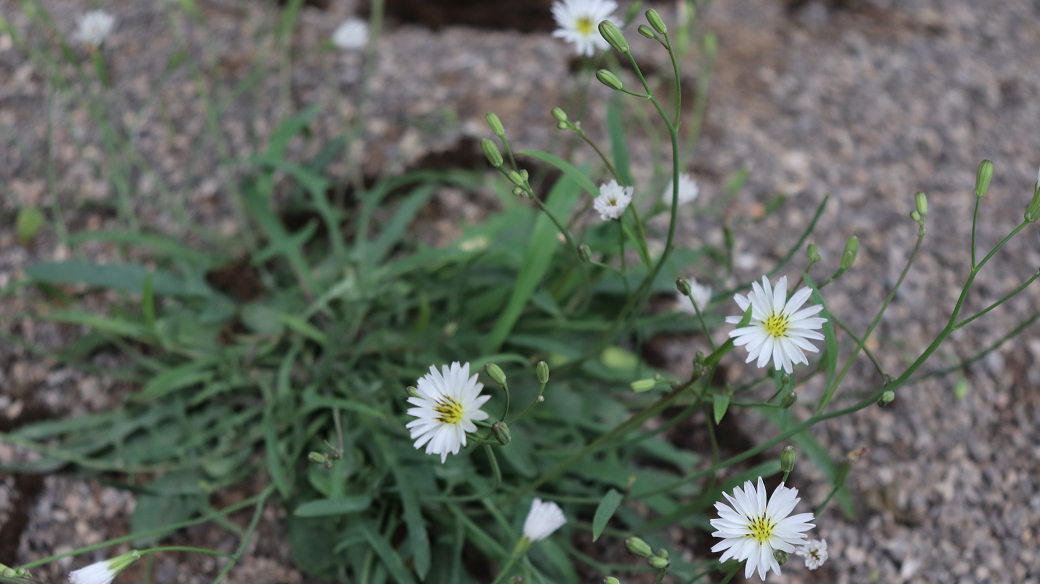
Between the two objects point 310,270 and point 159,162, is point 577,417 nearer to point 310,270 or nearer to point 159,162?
point 310,270

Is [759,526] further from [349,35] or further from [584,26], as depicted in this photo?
[349,35]

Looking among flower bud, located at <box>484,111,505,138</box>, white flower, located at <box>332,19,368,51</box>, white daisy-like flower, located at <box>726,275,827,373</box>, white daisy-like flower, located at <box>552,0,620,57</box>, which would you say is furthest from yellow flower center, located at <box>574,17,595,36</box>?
white flower, located at <box>332,19,368,51</box>

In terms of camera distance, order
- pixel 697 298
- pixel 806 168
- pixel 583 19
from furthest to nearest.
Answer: pixel 806 168 → pixel 697 298 → pixel 583 19

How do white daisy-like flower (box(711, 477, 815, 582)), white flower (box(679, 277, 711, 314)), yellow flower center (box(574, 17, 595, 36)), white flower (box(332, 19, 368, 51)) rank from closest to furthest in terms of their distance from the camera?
white daisy-like flower (box(711, 477, 815, 582)) → yellow flower center (box(574, 17, 595, 36)) → white flower (box(679, 277, 711, 314)) → white flower (box(332, 19, 368, 51))

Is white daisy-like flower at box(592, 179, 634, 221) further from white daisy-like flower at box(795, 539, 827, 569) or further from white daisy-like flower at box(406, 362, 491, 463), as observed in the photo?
white daisy-like flower at box(795, 539, 827, 569)

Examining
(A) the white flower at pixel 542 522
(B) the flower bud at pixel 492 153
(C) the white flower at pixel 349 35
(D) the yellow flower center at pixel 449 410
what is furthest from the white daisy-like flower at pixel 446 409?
(C) the white flower at pixel 349 35

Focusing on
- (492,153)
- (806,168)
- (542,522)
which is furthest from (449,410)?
(806,168)
